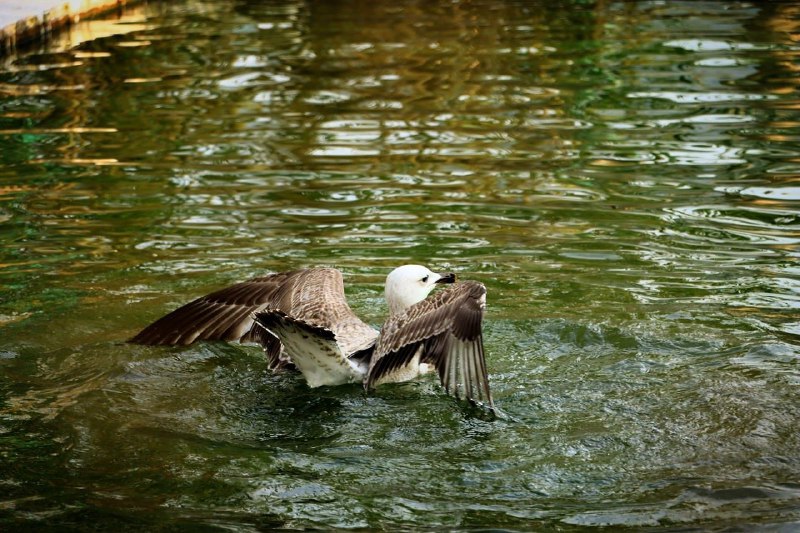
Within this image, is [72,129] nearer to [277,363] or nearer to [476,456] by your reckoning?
[277,363]

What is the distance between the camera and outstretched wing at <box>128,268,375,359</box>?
7.27 m

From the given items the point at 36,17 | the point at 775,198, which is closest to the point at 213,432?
the point at 775,198

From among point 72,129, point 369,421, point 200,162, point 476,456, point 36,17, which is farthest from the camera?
point 36,17

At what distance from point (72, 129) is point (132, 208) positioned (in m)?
3.12

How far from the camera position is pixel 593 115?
43.6 ft

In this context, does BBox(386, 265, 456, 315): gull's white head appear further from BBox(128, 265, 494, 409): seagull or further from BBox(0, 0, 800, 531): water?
BBox(0, 0, 800, 531): water

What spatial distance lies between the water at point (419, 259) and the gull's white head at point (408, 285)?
51 centimetres

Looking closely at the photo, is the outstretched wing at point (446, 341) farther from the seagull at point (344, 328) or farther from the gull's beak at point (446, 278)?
the gull's beak at point (446, 278)

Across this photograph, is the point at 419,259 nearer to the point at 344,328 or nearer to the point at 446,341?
the point at 344,328

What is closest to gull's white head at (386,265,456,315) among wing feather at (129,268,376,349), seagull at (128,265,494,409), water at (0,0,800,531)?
seagull at (128,265,494,409)

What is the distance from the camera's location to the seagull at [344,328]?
6.37 metres

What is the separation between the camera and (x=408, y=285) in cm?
702

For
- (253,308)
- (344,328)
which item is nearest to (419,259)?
(253,308)

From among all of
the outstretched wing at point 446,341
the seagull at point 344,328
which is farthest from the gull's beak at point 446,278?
the outstretched wing at point 446,341
